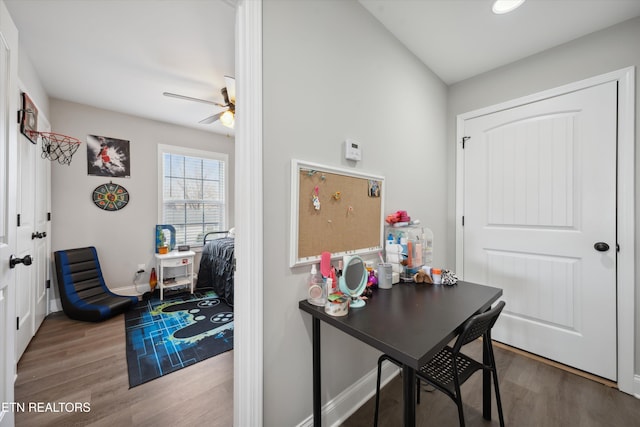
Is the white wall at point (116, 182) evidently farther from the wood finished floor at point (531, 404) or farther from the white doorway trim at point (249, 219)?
the wood finished floor at point (531, 404)

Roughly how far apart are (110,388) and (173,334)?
0.70m

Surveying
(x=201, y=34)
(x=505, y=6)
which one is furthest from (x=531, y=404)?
(x=201, y=34)

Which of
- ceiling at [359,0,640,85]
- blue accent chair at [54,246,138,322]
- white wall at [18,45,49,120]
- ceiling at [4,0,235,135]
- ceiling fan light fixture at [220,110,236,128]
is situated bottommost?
blue accent chair at [54,246,138,322]

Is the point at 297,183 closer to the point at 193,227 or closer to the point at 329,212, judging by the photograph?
the point at 329,212

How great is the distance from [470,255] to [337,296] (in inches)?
72.0

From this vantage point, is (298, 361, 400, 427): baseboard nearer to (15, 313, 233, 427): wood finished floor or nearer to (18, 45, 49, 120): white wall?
(15, 313, 233, 427): wood finished floor

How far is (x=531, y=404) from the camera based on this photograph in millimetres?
Result: 1557

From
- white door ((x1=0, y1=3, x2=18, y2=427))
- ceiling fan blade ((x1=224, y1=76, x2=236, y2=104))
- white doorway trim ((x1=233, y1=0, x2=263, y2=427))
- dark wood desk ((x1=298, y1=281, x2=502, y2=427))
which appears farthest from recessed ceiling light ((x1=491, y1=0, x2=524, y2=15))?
white door ((x1=0, y1=3, x2=18, y2=427))

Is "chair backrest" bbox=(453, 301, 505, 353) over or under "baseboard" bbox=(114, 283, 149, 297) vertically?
over

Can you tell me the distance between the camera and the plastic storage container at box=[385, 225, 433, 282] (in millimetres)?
1645

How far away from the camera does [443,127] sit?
2.45m

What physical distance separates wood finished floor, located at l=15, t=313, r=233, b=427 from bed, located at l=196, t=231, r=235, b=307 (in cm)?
106

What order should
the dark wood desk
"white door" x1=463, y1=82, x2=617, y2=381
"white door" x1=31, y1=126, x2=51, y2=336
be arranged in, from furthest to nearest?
"white door" x1=31, y1=126, x2=51, y2=336 → "white door" x1=463, y1=82, x2=617, y2=381 → the dark wood desk

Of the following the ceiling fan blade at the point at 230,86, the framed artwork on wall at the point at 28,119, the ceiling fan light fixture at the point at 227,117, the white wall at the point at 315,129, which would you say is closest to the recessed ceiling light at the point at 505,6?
the white wall at the point at 315,129
